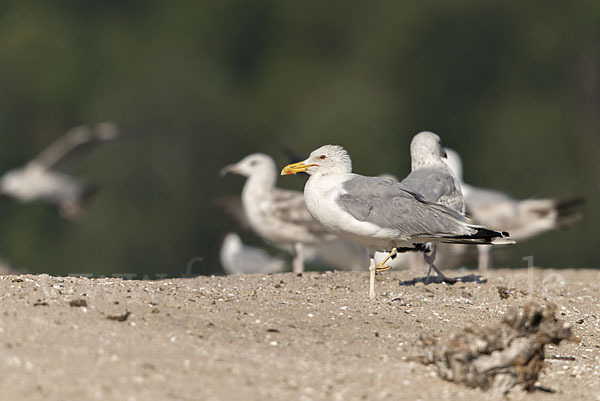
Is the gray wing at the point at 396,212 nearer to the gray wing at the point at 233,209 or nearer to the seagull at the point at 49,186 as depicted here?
the gray wing at the point at 233,209

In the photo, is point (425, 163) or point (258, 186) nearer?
point (425, 163)

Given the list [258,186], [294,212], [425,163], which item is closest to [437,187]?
[425,163]

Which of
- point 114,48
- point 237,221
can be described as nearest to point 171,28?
point 114,48

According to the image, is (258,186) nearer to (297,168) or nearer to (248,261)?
(248,261)

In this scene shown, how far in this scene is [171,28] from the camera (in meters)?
32.3

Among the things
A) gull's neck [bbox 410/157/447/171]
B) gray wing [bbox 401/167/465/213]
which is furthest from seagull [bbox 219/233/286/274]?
gray wing [bbox 401/167/465/213]

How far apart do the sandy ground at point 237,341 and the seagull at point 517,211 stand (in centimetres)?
530

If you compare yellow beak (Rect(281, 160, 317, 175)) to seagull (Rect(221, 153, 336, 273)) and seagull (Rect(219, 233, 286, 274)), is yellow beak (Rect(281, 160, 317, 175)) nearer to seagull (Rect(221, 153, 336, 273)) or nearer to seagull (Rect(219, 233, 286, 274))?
seagull (Rect(221, 153, 336, 273))

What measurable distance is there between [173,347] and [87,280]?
75.3 inches

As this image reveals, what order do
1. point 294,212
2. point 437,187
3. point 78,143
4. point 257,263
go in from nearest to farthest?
point 437,187 < point 294,212 < point 257,263 < point 78,143

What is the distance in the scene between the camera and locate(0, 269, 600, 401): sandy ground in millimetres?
5113

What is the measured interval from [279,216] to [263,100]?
18352 mm

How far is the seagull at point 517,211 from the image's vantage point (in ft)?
44.4

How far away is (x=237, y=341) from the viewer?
5.89 metres
